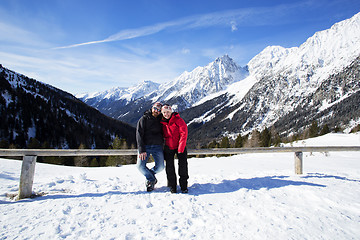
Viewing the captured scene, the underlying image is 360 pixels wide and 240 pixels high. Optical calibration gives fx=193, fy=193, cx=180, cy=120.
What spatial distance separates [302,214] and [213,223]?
1.76m

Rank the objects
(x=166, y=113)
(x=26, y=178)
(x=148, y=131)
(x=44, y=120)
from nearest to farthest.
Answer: (x=26, y=178) → (x=166, y=113) → (x=148, y=131) → (x=44, y=120)

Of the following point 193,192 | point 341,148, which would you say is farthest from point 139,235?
point 341,148

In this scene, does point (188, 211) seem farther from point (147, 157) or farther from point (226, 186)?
point (226, 186)

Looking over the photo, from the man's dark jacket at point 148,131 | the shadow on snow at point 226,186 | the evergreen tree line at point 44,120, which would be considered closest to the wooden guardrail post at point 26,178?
the shadow on snow at point 226,186

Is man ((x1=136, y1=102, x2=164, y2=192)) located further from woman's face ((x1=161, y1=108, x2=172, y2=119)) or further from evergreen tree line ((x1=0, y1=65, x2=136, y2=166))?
evergreen tree line ((x1=0, y1=65, x2=136, y2=166))

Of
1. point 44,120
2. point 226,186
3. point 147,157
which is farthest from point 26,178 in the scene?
point 44,120

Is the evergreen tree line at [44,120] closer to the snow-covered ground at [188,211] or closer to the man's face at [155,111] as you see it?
the snow-covered ground at [188,211]

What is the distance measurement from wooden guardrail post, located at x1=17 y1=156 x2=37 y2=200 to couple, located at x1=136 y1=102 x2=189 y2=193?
2480 mm

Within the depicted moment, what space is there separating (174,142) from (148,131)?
701 millimetres

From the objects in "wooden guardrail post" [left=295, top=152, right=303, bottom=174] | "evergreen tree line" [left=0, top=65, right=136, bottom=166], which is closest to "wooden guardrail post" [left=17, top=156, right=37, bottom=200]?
"wooden guardrail post" [left=295, top=152, right=303, bottom=174]

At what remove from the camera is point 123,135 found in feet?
372

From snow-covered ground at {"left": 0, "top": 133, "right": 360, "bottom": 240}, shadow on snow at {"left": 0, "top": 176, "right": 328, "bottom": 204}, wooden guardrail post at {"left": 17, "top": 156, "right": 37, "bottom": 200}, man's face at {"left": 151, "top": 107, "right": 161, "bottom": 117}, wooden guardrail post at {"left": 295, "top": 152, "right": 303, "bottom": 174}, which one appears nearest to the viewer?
snow-covered ground at {"left": 0, "top": 133, "right": 360, "bottom": 240}

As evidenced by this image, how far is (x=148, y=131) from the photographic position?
15.5 ft

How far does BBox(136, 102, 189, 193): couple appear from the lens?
4.63 metres
